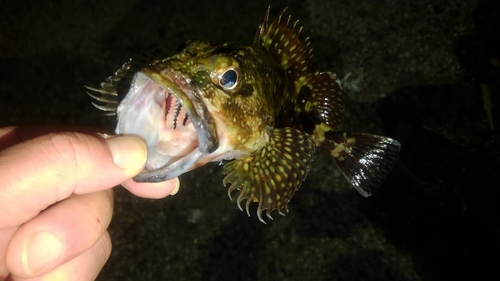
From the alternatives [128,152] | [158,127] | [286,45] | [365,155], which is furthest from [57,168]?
[365,155]

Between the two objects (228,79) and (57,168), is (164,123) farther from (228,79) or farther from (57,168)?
(57,168)

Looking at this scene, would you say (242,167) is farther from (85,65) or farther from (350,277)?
(85,65)

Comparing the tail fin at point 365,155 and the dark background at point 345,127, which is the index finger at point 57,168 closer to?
the tail fin at point 365,155

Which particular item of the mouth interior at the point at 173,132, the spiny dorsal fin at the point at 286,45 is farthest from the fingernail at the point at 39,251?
the spiny dorsal fin at the point at 286,45

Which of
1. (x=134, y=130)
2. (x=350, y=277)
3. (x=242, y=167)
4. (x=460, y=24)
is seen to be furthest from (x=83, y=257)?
(x=460, y=24)

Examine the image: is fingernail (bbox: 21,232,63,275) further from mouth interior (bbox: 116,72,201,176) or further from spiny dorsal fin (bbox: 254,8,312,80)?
spiny dorsal fin (bbox: 254,8,312,80)

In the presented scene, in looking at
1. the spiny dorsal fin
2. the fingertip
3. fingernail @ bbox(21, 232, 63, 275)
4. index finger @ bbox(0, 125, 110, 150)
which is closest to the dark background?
the spiny dorsal fin
